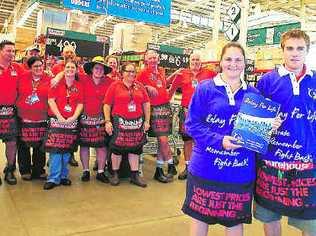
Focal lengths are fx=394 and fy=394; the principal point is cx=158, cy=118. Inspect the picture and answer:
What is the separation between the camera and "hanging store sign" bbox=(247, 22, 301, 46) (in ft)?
36.9

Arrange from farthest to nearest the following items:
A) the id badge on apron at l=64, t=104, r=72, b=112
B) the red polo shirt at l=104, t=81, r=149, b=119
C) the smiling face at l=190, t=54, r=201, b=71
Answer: the smiling face at l=190, t=54, r=201, b=71 → the red polo shirt at l=104, t=81, r=149, b=119 → the id badge on apron at l=64, t=104, r=72, b=112

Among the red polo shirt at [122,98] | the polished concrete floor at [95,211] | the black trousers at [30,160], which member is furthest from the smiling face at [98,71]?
the polished concrete floor at [95,211]

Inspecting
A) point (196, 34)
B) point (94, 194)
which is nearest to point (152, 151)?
point (94, 194)

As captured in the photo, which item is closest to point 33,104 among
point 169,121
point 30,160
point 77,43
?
point 30,160

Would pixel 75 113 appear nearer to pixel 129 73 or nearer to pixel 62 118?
pixel 62 118

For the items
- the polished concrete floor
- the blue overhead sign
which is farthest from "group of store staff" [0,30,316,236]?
the blue overhead sign

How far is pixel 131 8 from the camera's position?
966cm

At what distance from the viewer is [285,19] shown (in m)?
15.2

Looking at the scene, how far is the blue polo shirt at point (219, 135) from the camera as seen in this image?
2.19m

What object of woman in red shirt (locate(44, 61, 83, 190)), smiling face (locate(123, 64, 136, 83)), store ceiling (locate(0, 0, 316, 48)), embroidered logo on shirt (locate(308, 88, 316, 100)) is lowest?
woman in red shirt (locate(44, 61, 83, 190))

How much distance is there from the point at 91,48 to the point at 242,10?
113 inches

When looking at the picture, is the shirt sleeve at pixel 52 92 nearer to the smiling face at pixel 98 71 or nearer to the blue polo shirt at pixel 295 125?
the smiling face at pixel 98 71

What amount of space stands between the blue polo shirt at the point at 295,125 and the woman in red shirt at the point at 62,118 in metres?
2.75

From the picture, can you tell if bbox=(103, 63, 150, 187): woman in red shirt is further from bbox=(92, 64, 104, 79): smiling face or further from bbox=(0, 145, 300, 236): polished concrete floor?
bbox=(0, 145, 300, 236): polished concrete floor
